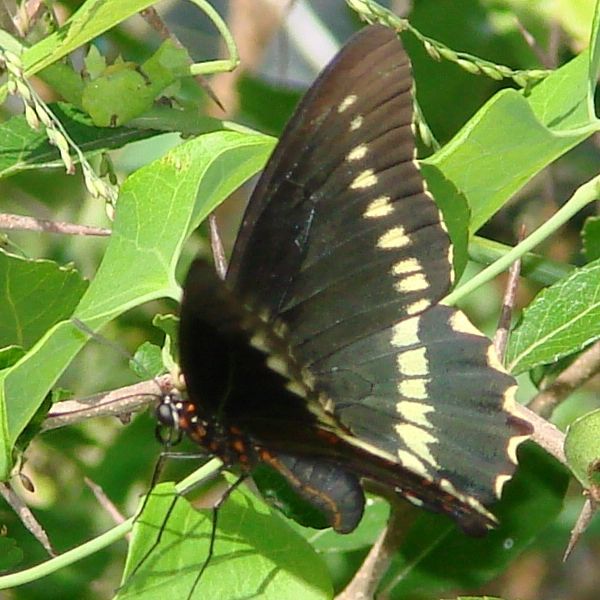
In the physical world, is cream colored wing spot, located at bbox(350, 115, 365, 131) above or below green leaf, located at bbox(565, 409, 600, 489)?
above

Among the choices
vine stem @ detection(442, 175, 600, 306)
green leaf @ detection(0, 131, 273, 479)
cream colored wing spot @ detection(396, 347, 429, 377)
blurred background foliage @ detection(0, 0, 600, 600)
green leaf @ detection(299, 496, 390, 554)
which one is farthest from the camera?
blurred background foliage @ detection(0, 0, 600, 600)

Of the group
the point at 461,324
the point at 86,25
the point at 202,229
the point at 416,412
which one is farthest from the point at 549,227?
the point at 202,229

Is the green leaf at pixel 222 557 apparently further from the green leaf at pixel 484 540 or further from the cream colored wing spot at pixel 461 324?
the green leaf at pixel 484 540

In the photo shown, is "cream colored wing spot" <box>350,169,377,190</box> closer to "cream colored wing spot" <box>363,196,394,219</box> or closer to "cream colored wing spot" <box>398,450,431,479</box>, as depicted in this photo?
"cream colored wing spot" <box>363,196,394,219</box>

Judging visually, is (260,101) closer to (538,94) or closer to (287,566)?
(538,94)

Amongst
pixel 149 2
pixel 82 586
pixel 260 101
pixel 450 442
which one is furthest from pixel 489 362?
pixel 260 101

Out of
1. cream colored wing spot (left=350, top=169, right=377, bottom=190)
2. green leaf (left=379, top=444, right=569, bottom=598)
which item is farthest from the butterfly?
green leaf (left=379, top=444, right=569, bottom=598)
